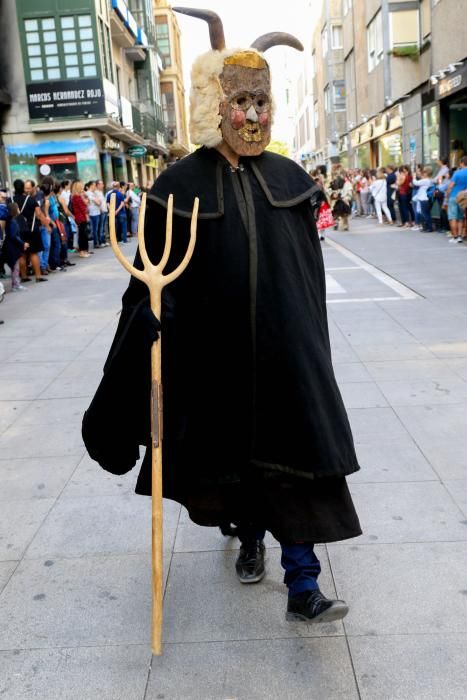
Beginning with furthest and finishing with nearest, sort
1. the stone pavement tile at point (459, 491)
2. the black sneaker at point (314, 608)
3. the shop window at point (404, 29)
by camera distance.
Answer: the shop window at point (404, 29) < the stone pavement tile at point (459, 491) < the black sneaker at point (314, 608)

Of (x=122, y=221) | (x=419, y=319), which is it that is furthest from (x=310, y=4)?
(x=419, y=319)

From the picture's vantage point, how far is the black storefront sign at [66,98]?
2761 centimetres

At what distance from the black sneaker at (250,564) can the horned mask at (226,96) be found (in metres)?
1.51

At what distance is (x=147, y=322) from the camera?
2541 millimetres

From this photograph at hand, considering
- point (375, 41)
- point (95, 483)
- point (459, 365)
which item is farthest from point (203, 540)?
point (375, 41)

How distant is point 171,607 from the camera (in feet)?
9.63

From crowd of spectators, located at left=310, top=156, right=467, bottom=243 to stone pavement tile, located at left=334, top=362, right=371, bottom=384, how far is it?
8.90 metres

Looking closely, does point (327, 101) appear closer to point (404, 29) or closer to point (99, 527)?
point (404, 29)

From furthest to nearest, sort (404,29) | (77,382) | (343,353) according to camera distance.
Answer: (404,29) → (343,353) → (77,382)

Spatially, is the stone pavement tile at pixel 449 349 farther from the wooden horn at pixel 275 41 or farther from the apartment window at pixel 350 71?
the apartment window at pixel 350 71

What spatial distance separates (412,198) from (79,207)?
819 cm

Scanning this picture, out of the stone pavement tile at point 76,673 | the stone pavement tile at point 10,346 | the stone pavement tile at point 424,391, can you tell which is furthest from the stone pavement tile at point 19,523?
the stone pavement tile at point 10,346

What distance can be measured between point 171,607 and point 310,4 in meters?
60.5

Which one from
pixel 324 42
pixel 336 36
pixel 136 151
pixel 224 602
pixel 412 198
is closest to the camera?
pixel 224 602
